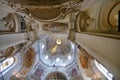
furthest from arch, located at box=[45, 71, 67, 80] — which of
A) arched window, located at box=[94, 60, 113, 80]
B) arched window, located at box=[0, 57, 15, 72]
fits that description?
arched window, located at box=[94, 60, 113, 80]

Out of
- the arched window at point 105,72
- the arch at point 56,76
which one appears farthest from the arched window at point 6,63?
the arched window at point 105,72

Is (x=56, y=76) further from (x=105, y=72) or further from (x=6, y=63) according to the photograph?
(x=105, y=72)

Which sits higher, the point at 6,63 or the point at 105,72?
the point at 6,63

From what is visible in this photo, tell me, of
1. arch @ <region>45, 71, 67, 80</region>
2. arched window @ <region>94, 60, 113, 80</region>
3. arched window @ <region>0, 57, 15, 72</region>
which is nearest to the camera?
arched window @ <region>94, 60, 113, 80</region>

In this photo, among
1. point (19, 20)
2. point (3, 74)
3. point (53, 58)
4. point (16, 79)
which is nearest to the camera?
point (19, 20)

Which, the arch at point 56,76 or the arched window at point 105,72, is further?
the arch at point 56,76

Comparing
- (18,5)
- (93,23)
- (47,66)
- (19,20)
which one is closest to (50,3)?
(18,5)

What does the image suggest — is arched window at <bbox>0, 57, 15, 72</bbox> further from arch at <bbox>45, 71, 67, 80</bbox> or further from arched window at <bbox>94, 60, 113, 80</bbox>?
arched window at <bbox>94, 60, 113, 80</bbox>

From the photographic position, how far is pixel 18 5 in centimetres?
1018

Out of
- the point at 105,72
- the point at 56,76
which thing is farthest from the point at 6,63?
the point at 56,76

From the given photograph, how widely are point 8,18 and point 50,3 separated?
103 inches

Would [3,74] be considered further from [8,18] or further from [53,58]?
[53,58]

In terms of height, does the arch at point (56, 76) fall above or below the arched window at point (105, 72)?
below

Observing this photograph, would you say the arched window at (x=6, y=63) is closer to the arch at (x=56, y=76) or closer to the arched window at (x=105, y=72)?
the arch at (x=56, y=76)
